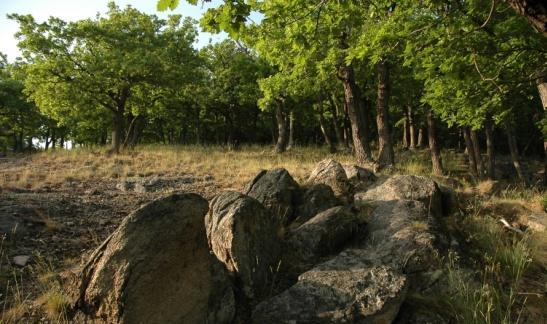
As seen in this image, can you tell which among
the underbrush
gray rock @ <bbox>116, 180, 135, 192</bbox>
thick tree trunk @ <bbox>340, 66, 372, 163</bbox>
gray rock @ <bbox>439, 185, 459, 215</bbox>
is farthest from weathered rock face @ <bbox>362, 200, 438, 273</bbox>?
thick tree trunk @ <bbox>340, 66, 372, 163</bbox>

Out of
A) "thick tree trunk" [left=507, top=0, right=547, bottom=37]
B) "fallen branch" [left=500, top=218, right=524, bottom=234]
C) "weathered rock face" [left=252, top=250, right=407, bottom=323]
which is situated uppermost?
"thick tree trunk" [left=507, top=0, right=547, bottom=37]

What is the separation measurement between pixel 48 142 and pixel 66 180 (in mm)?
45996

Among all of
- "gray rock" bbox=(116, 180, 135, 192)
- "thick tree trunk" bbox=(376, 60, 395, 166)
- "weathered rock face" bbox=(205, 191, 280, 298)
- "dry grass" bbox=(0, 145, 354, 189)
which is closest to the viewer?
"weathered rock face" bbox=(205, 191, 280, 298)

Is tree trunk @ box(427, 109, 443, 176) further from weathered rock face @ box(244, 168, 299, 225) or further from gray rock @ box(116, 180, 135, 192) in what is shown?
gray rock @ box(116, 180, 135, 192)

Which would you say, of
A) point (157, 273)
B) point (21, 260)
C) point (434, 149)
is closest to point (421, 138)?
point (434, 149)

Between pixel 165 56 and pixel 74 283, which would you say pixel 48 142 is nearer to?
pixel 165 56

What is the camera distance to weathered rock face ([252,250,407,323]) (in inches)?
167

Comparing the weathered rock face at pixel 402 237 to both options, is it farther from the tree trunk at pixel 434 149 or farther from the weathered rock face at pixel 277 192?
the tree trunk at pixel 434 149

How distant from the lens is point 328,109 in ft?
108

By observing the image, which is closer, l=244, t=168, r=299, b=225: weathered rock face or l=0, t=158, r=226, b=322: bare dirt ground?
l=0, t=158, r=226, b=322: bare dirt ground

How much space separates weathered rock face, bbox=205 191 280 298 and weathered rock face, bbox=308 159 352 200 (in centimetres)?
404

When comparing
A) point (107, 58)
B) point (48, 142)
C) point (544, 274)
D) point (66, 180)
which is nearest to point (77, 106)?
point (107, 58)

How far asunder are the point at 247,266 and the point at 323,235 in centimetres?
174

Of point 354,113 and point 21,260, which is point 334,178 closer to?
point 21,260
